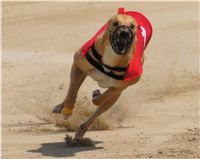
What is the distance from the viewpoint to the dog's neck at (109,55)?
293 inches

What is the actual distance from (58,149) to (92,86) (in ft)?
9.97

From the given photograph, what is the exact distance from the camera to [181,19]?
15172mm

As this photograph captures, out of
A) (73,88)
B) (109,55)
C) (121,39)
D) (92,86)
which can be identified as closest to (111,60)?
(109,55)

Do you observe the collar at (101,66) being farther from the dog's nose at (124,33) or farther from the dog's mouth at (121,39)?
the dog's nose at (124,33)

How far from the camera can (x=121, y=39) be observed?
720cm

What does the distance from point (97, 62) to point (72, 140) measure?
2.75 feet

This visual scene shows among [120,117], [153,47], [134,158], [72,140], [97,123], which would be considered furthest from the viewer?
[153,47]

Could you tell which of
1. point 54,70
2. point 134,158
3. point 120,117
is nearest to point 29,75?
point 54,70

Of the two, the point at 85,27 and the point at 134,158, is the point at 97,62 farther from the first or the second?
the point at 85,27

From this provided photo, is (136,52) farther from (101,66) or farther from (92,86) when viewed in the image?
(92,86)

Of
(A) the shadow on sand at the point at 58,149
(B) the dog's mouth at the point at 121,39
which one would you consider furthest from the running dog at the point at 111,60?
(A) the shadow on sand at the point at 58,149

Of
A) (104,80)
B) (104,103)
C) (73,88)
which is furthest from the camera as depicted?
(73,88)

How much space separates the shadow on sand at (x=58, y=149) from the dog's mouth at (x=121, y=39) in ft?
3.53

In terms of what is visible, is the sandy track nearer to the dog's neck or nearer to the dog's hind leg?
the dog's hind leg
